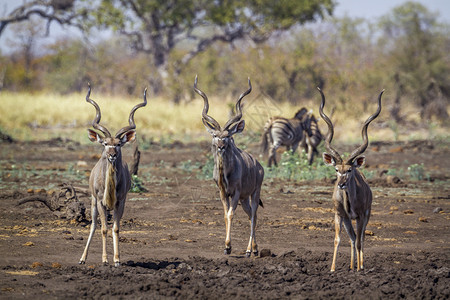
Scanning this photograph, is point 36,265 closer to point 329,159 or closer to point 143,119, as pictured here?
point 329,159

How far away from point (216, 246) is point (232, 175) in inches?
37.7

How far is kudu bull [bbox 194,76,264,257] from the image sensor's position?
859 cm

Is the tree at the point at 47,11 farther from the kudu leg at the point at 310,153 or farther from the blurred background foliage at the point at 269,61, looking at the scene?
the kudu leg at the point at 310,153

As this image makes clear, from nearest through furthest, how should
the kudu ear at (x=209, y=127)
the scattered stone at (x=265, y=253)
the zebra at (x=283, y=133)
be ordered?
the scattered stone at (x=265, y=253) → the kudu ear at (x=209, y=127) → the zebra at (x=283, y=133)

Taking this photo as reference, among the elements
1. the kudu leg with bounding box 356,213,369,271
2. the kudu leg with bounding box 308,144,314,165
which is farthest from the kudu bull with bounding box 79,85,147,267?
the kudu leg with bounding box 308,144,314,165

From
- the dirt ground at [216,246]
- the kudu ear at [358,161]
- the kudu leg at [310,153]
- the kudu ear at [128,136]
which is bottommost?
the dirt ground at [216,246]

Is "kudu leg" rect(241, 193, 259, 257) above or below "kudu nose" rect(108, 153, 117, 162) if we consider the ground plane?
below

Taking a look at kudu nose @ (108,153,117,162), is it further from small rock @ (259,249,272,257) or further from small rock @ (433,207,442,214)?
small rock @ (433,207,442,214)

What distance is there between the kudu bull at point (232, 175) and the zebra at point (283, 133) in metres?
8.45

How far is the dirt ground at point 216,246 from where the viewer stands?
22.2ft

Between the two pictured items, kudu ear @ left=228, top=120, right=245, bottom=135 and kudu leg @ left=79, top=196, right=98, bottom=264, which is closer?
kudu leg @ left=79, top=196, right=98, bottom=264

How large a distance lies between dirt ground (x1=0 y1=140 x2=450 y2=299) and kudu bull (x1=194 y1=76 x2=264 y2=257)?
1.43 feet

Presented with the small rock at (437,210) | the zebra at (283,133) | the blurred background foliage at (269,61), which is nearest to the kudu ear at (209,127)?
the small rock at (437,210)

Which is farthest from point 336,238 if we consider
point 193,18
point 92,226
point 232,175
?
point 193,18
